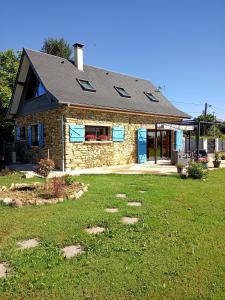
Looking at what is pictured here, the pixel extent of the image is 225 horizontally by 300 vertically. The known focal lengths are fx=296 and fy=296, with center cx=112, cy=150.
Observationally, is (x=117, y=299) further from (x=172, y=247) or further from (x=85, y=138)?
(x=85, y=138)

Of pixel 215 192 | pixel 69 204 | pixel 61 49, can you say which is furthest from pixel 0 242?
pixel 61 49

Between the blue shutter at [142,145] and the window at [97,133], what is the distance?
2.33 metres

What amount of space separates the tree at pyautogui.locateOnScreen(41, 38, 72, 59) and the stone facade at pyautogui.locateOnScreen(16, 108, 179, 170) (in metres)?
15.4

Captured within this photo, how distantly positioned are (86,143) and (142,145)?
13.8 ft

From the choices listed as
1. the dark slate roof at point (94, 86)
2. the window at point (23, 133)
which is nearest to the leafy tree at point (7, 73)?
the window at point (23, 133)

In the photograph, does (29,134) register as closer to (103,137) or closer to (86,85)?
(86,85)

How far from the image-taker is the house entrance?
61.8 feet

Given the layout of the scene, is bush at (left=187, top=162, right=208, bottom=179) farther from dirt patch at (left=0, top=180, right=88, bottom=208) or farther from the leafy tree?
the leafy tree

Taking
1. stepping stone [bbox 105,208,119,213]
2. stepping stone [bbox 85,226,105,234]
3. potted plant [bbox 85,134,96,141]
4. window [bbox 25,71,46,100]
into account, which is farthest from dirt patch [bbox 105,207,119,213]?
window [bbox 25,71,46,100]

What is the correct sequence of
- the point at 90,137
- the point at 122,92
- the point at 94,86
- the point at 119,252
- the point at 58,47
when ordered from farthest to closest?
the point at 58,47
the point at 122,92
the point at 94,86
the point at 90,137
the point at 119,252

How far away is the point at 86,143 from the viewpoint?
15.0 meters

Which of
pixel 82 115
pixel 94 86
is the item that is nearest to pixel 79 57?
pixel 94 86

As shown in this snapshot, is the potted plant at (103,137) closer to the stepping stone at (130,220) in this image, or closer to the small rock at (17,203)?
the small rock at (17,203)

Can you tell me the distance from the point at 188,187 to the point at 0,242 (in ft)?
20.9
